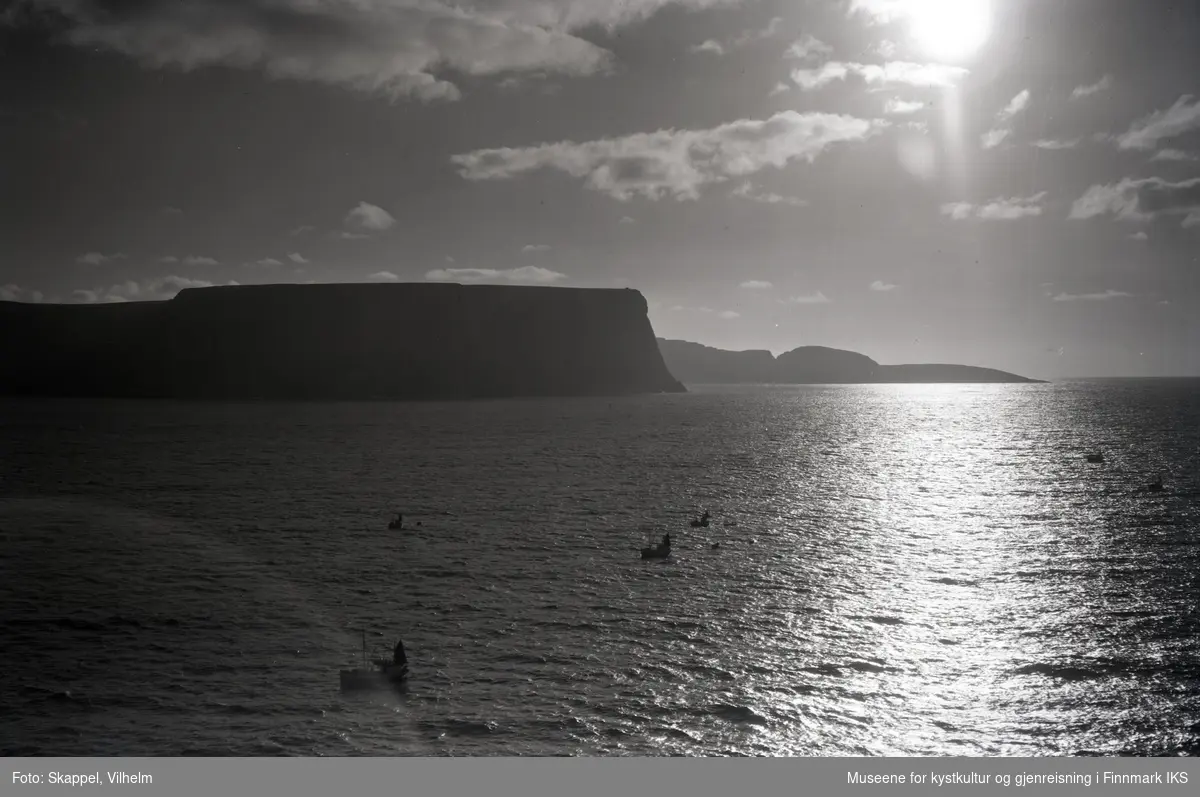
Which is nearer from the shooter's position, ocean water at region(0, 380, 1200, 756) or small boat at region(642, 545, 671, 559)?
ocean water at region(0, 380, 1200, 756)

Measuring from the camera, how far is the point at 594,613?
983 inches

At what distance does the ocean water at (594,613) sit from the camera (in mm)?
16844

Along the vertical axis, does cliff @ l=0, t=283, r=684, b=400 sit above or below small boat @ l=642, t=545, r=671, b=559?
above

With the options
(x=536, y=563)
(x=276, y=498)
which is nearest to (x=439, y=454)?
(x=276, y=498)

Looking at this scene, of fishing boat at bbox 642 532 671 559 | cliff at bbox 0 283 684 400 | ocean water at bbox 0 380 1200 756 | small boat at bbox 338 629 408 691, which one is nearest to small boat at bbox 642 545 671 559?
fishing boat at bbox 642 532 671 559

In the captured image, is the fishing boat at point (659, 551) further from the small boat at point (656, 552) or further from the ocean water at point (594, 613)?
the ocean water at point (594, 613)

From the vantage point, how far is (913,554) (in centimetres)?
3509

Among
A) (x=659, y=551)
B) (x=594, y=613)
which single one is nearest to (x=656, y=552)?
(x=659, y=551)

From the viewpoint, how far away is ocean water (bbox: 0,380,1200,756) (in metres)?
16.8

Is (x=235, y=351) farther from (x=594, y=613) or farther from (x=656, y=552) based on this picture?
(x=594, y=613)

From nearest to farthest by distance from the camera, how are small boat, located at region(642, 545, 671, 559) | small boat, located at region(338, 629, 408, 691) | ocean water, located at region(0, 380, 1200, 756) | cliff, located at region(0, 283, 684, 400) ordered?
ocean water, located at region(0, 380, 1200, 756) → small boat, located at region(338, 629, 408, 691) → small boat, located at region(642, 545, 671, 559) → cliff, located at region(0, 283, 684, 400)

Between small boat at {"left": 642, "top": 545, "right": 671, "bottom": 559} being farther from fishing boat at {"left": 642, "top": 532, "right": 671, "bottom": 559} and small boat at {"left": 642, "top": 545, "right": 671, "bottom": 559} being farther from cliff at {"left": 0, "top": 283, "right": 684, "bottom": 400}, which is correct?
cliff at {"left": 0, "top": 283, "right": 684, "bottom": 400}

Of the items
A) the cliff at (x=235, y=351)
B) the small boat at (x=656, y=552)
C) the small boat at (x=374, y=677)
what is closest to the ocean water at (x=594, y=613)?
the small boat at (x=374, y=677)
